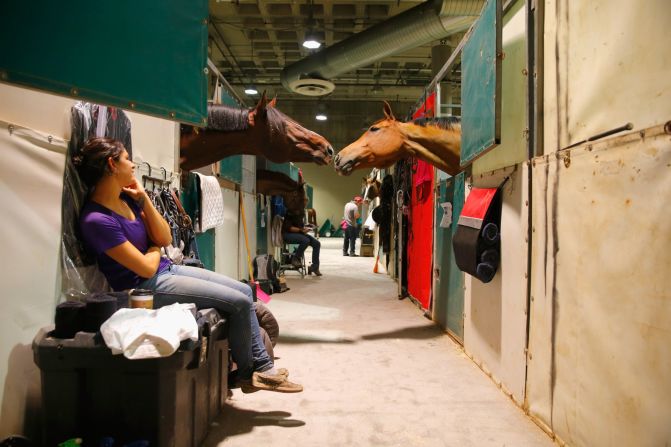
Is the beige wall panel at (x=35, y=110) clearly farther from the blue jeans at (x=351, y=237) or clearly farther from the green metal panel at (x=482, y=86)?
the blue jeans at (x=351, y=237)

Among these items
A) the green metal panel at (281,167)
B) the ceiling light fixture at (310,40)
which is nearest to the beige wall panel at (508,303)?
the green metal panel at (281,167)

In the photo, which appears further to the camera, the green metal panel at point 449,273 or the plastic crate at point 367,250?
the plastic crate at point 367,250

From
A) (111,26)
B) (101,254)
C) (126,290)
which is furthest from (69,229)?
(111,26)

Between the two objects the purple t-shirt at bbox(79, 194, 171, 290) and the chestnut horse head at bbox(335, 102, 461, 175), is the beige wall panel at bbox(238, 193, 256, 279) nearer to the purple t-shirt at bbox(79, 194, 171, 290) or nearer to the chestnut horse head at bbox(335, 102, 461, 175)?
the chestnut horse head at bbox(335, 102, 461, 175)

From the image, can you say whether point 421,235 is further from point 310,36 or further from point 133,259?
point 310,36

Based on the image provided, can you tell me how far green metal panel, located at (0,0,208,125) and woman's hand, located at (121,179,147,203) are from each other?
60cm

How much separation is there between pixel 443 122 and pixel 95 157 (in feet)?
8.65

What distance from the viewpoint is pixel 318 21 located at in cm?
789

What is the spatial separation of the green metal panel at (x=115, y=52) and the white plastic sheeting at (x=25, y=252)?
0.38m

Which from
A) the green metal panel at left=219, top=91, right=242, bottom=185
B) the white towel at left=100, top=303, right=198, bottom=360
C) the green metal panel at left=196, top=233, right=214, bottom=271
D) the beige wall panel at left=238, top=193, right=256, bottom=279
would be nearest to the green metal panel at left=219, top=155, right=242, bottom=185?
the green metal panel at left=219, top=91, right=242, bottom=185

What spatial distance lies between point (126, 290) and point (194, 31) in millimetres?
1145

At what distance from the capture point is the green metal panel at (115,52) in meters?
1.24

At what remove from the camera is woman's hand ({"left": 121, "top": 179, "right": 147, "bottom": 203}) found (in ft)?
6.72

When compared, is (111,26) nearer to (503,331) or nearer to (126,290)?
(126,290)
